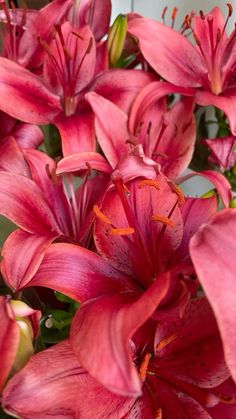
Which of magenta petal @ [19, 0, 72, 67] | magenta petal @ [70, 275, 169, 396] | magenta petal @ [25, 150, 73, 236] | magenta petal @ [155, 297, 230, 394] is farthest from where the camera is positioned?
magenta petal @ [19, 0, 72, 67]

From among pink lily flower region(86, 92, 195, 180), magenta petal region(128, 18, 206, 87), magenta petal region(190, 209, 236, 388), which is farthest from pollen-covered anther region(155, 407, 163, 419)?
magenta petal region(128, 18, 206, 87)

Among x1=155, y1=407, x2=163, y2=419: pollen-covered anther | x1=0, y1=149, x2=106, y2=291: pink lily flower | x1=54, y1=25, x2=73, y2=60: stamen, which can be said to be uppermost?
x1=54, y1=25, x2=73, y2=60: stamen

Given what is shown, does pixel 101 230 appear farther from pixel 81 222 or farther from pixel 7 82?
pixel 7 82

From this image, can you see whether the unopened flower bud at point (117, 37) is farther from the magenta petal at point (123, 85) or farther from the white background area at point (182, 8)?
the white background area at point (182, 8)

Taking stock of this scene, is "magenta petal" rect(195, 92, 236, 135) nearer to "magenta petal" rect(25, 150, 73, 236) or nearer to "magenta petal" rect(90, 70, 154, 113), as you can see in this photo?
"magenta petal" rect(90, 70, 154, 113)

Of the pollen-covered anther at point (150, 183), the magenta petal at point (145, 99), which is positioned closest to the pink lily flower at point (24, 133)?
the magenta petal at point (145, 99)

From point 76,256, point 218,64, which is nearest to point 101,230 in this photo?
point 76,256

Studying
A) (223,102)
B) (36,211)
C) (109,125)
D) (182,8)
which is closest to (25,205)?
(36,211)
